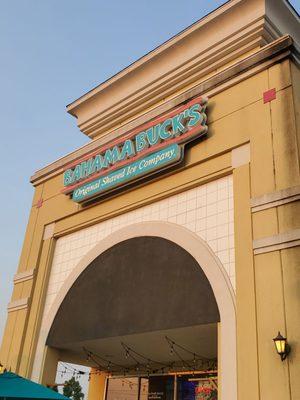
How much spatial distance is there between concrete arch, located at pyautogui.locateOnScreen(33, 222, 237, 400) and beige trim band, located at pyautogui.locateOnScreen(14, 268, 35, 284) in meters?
2.28

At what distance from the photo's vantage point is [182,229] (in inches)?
640

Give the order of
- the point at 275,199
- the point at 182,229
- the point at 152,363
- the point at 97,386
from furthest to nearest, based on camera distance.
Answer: the point at 97,386, the point at 152,363, the point at 182,229, the point at 275,199

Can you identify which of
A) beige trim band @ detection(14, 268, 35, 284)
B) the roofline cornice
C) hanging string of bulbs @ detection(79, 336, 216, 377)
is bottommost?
hanging string of bulbs @ detection(79, 336, 216, 377)

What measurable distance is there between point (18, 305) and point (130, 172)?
8286 mm

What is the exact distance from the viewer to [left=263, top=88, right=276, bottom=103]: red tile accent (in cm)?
1520

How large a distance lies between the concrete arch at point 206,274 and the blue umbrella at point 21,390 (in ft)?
14.5

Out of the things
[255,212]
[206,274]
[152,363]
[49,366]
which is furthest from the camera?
[152,363]

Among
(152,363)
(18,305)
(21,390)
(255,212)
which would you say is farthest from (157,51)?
(21,390)

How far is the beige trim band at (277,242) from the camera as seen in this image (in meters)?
12.6

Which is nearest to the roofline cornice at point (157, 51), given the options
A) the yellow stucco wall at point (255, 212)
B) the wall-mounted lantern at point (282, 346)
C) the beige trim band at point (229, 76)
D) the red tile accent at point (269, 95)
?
the beige trim band at point (229, 76)

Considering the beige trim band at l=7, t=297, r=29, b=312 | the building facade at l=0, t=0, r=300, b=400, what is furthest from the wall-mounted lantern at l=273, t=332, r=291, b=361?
the beige trim band at l=7, t=297, r=29, b=312

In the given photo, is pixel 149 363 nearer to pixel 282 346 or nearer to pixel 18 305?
pixel 18 305

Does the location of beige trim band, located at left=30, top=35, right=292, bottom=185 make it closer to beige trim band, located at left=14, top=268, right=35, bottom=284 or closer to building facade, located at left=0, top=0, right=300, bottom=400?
building facade, located at left=0, top=0, right=300, bottom=400

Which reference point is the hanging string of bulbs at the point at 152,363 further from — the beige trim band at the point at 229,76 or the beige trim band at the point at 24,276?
the beige trim band at the point at 229,76
